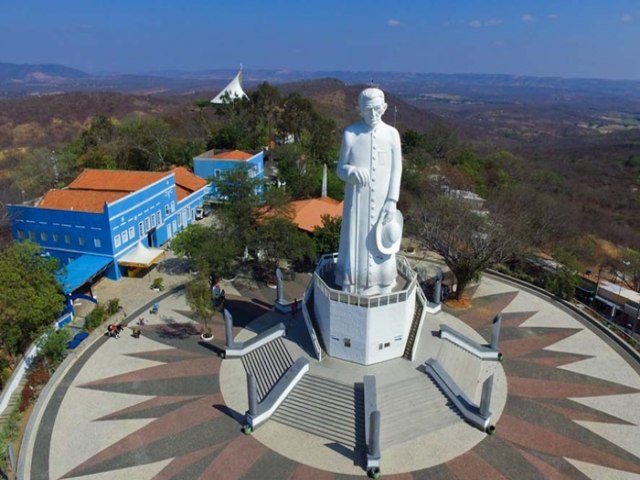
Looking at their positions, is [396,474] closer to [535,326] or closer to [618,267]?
[535,326]

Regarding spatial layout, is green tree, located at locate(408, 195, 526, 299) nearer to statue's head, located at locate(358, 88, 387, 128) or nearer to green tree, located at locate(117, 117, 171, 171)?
statue's head, located at locate(358, 88, 387, 128)

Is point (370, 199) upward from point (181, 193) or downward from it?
upward

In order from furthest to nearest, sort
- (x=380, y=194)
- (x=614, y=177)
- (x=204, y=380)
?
1. (x=614, y=177)
2. (x=204, y=380)
3. (x=380, y=194)

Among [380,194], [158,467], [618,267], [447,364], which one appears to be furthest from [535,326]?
[158,467]

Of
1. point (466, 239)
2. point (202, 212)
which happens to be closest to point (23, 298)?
point (202, 212)

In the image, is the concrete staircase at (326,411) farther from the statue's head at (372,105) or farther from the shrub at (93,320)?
the shrub at (93,320)

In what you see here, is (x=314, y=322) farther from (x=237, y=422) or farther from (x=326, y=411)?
(x=237, y=422)
